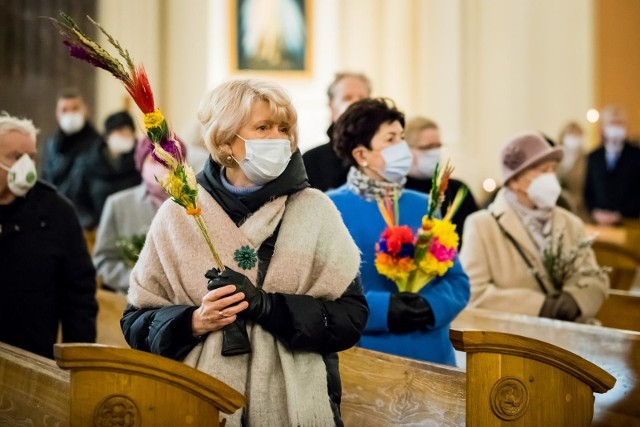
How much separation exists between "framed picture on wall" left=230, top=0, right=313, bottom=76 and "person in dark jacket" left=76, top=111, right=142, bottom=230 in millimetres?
5107

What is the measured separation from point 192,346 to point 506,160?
3.27m

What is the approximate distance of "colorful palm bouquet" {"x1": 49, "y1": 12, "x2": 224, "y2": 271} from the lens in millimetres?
2965

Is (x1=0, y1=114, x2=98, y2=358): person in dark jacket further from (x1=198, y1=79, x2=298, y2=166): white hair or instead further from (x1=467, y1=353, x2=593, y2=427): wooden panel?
(x1=467, y1=353, x2=593, y2=427): wooden panel

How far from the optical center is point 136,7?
1244cm

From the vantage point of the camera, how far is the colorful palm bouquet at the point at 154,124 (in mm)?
2965

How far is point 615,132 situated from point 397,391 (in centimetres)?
810

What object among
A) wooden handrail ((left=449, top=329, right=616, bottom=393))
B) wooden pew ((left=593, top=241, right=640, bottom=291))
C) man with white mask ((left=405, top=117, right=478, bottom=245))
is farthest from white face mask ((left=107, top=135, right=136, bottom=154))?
wooden handrail ((left=449, top=329, right=616, bottom=393))

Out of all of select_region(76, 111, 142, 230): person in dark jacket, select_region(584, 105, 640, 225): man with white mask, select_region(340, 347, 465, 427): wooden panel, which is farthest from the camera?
select_region(584, 105, 640, 225): man with white mask

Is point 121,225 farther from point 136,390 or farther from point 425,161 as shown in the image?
point 136,390

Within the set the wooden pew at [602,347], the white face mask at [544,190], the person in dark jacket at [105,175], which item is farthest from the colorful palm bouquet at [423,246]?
the person in dark jacket at [105,175]

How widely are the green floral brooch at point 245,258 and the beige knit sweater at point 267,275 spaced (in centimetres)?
2

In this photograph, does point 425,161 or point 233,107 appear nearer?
point 233,107

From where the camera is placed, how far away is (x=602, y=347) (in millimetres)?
4895

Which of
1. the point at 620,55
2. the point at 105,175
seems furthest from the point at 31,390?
the point at 620,55
